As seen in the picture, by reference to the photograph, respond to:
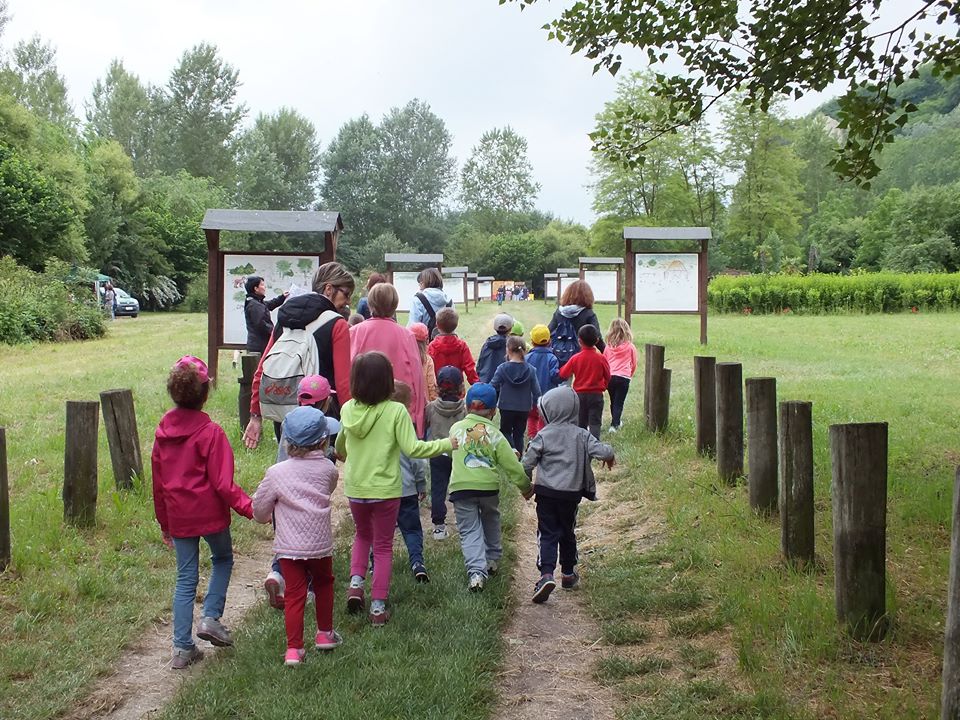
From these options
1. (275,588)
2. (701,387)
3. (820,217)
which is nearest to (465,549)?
(275,588)

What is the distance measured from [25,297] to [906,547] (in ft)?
83.8

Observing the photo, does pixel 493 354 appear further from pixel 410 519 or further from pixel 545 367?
pixel 410 519

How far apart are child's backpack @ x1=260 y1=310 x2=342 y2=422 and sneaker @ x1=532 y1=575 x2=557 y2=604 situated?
202 cm

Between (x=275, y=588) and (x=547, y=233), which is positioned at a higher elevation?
(x=547, y=233)

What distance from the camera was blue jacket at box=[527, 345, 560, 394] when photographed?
998cm

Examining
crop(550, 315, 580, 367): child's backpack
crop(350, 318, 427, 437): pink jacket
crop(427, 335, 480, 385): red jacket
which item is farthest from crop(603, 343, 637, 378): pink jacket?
crop(350, 318, 427, 437): pink jacket

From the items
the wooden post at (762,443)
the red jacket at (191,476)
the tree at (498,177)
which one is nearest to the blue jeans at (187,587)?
the red jacket at (191,476)

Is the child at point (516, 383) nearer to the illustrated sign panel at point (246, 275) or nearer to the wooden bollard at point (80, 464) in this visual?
the wooden bollard at point (80, 464)

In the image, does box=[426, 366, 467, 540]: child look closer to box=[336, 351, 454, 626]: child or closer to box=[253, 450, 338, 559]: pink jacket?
box=[336, 351, 454, 626]: child

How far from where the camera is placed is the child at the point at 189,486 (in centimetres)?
516

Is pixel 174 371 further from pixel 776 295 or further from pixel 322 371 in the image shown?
pixel 776 295

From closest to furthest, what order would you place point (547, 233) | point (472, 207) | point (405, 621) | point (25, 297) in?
point (405, 621), point (25, 297), point (547, 233), point (472, 207)

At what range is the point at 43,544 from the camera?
6.88m

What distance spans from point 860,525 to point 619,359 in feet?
21.3
